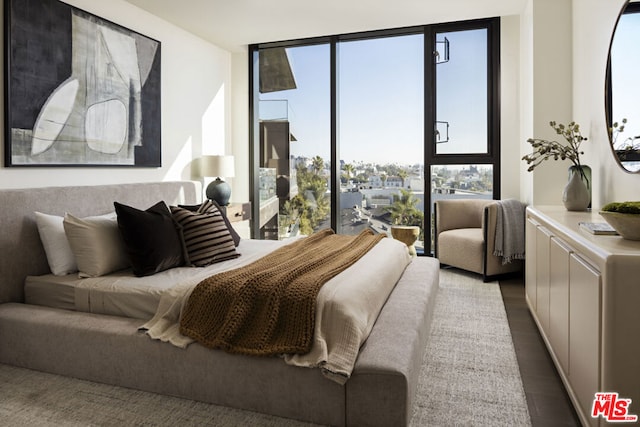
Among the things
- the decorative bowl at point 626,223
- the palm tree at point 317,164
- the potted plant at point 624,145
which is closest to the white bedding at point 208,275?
the decorative bowl at point 626,223

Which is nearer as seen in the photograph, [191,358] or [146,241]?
[191,358]

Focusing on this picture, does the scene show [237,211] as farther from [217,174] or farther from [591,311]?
[591,311]

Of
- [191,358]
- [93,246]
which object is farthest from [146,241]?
[191,358]

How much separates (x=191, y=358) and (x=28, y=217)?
1.51 metres

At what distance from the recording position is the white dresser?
139 cm

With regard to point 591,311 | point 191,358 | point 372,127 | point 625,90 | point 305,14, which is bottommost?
point 191,358

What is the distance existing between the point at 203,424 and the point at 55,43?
2.79 meters

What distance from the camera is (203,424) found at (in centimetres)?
185

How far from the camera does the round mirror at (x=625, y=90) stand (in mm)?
2363

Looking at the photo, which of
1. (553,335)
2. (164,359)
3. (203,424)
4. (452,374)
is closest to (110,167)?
(164,359)

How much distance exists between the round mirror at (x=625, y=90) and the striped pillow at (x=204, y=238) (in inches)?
95.1

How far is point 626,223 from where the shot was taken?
5.40ft

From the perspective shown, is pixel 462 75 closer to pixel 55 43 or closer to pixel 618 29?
pixel 618 29
